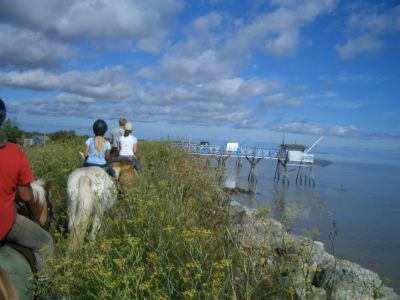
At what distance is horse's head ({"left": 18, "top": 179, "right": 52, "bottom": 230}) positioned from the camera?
172 inches

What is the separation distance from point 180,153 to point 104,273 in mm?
8335

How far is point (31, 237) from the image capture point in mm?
3877

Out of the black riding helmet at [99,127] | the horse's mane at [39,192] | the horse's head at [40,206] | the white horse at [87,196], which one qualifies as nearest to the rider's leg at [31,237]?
the horse's head at [40,206]

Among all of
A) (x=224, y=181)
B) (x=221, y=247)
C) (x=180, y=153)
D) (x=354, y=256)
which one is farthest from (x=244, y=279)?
(x=354, y=256)

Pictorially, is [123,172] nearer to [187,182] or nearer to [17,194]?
[187,182]

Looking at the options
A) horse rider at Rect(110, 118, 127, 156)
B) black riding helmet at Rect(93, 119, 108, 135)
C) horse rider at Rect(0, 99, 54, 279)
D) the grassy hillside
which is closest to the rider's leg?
horse rider at Rect(0, 99, 54, 279)

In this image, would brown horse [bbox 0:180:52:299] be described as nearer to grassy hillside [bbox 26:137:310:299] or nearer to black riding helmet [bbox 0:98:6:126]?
grassy hillside [bbox 26:137:310:299]

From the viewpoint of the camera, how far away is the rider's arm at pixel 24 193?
3775 mm

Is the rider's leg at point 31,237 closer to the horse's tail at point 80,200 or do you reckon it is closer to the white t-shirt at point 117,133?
the horse's tail at point 80,200

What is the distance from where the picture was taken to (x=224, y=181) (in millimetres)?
6895

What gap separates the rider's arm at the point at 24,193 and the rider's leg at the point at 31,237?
0.59 ft

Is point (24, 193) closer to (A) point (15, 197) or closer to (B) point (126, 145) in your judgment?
(A) point (15, 197)

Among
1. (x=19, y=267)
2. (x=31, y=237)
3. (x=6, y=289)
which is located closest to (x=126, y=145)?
(x=31, y=237)

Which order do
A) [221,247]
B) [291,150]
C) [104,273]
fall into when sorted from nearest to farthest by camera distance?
[104,273] → [221,247] → [291,150]
